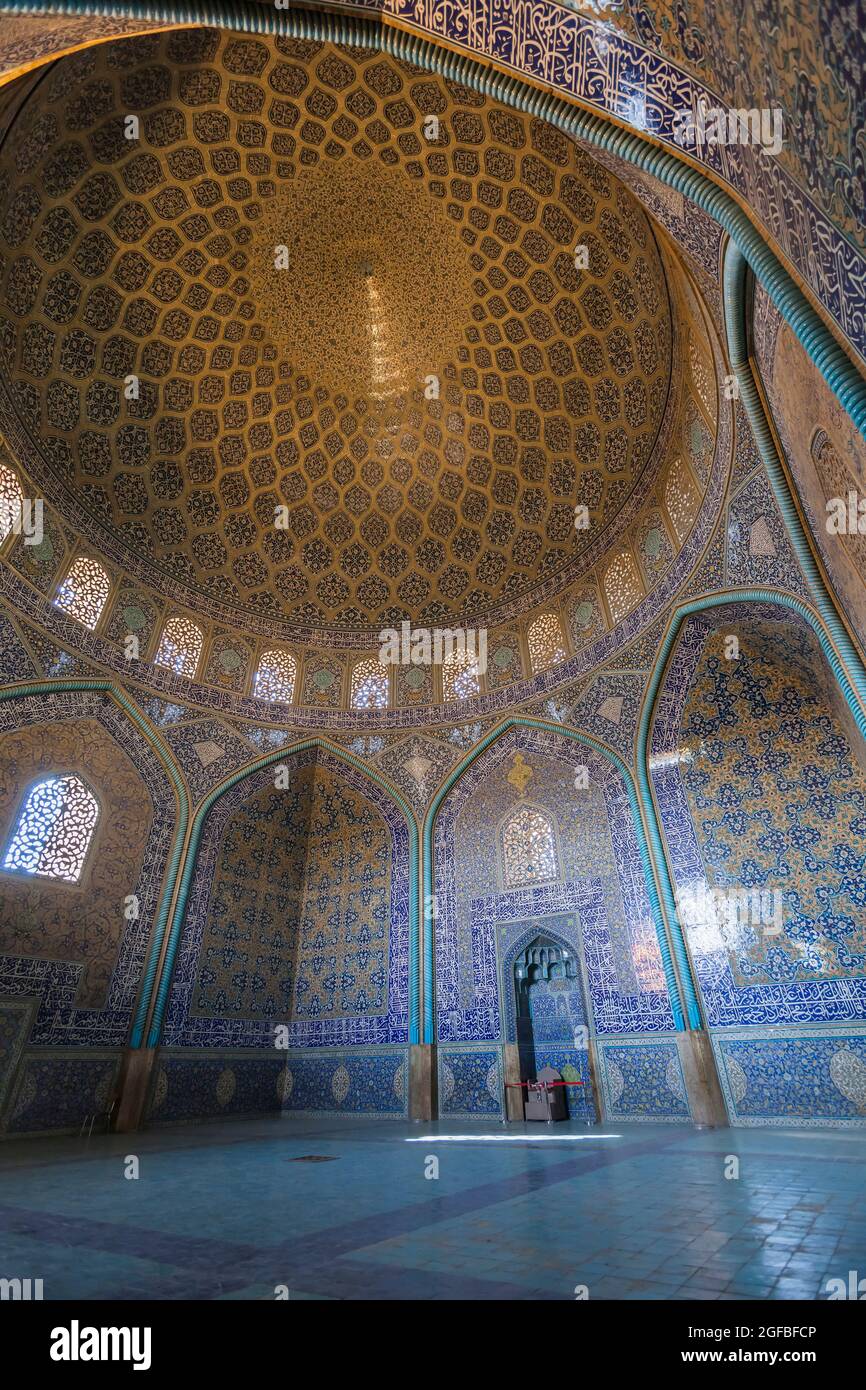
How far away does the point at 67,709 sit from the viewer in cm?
1084

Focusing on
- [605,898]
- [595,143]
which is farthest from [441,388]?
[605,898]

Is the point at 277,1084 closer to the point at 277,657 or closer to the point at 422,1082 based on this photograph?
the point at 422,1082

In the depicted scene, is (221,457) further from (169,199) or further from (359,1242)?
(359,1242)

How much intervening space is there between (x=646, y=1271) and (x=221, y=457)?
525 inches

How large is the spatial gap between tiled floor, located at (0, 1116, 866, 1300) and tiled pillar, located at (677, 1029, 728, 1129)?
1.97 m

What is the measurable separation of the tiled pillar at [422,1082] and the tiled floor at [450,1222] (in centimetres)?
437

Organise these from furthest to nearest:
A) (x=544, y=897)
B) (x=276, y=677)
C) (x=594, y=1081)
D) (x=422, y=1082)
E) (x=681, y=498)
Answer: (x=276, y=677) → (x=544, y=897) → (x=422, y=1082) → (x=681, y=498) → (x=594, y=1081)

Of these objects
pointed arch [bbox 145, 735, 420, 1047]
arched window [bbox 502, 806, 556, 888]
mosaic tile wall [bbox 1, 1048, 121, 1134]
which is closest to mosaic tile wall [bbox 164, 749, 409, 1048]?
pointed arch [bbox 145, 735, 420, 1047]

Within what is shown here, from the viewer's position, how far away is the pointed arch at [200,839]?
421 inches

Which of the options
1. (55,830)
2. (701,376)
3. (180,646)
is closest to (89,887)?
(55,830)

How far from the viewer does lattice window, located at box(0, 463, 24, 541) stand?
1043 centimetres

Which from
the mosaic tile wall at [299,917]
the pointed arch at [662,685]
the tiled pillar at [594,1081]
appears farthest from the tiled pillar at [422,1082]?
the pointed arch at [662,685]

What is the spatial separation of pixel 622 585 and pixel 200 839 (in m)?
8.30

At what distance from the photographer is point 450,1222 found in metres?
3.67
